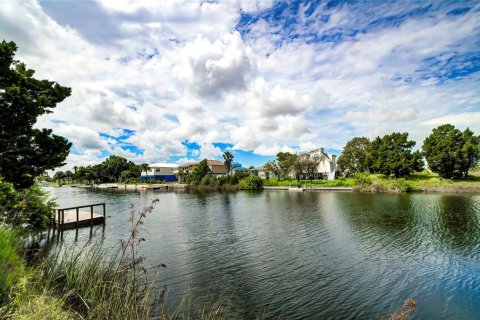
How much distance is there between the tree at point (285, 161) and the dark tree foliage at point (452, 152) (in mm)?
36556

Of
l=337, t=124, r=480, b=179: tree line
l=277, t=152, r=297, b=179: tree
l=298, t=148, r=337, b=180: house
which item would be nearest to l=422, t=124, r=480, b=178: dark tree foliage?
l=337, t=124, r=480, b=179: tree line

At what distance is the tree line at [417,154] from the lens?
61394 mm

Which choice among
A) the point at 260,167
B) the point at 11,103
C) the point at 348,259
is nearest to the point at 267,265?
the point at 348,259

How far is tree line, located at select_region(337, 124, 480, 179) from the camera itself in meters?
61.4

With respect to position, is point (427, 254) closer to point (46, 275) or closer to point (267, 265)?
point (267, 265)

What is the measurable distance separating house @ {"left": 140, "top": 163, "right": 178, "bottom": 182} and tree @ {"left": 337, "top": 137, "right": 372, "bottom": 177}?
78.4m

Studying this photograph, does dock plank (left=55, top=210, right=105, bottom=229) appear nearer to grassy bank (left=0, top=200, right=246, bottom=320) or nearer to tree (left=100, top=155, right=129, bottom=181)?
grassy bank (left=0, top=200, right=246, bottom=320)

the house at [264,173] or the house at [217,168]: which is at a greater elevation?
the house at [217,168]

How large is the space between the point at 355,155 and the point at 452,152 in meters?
25.0

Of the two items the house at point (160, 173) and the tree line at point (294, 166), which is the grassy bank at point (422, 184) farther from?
the house at point (160, 173)

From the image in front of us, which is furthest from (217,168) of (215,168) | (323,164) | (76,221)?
(76,221)

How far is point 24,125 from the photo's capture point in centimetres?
1372

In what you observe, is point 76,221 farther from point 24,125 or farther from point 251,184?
point 251,184

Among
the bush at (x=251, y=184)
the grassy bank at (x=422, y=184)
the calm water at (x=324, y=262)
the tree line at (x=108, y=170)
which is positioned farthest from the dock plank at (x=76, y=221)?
the tree line at (x=108, y=170)
